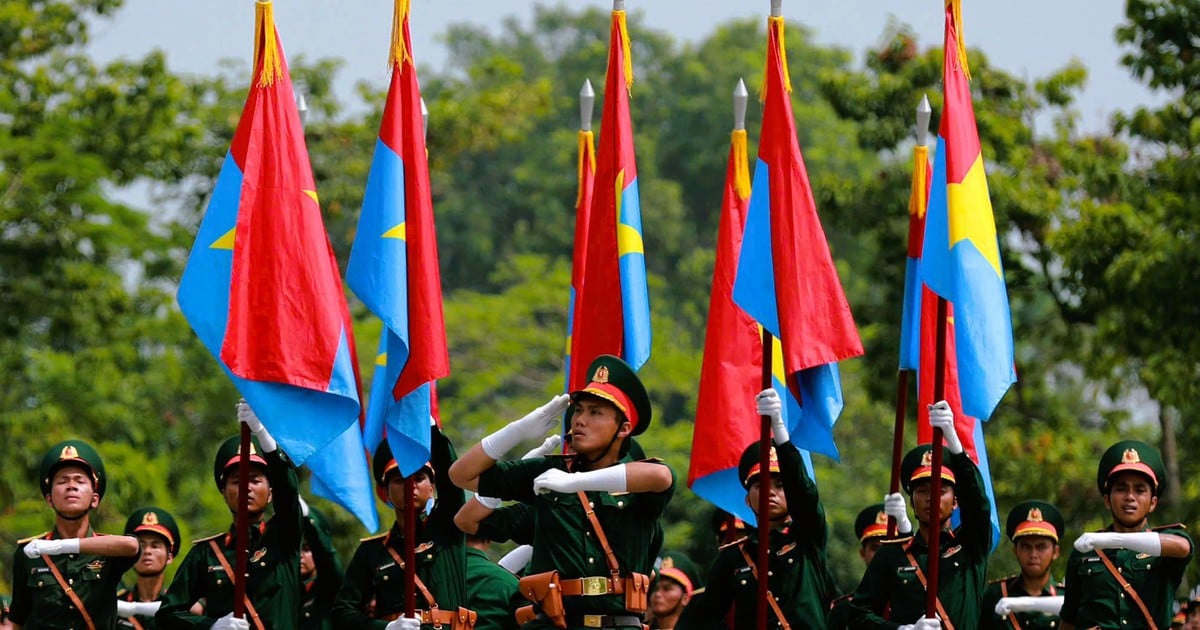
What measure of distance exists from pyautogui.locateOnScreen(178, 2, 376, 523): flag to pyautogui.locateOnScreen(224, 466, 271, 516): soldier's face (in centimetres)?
61

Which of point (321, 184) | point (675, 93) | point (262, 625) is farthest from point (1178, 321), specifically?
point (675, 93)

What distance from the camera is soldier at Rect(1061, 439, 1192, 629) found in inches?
478

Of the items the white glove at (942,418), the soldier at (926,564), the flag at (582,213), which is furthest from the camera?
the flag at (582,213)

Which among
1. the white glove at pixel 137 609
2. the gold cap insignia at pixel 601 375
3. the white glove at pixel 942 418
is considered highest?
the gold cap insignia at pixel 601 375

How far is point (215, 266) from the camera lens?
41.7 feet

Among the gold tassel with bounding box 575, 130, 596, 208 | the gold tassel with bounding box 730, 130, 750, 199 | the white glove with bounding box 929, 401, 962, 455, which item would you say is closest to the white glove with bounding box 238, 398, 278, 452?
the white glove with bounding box 929, 401, 962, 455

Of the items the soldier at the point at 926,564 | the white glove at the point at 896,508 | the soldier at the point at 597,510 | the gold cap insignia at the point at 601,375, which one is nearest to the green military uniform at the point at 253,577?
the soldier at the point at 597,510

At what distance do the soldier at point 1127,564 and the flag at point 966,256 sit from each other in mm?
765

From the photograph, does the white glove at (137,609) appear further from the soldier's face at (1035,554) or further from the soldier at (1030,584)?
the soldier's face at (1035,554)

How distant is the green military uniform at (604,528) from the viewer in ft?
36.3

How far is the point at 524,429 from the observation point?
11.3m

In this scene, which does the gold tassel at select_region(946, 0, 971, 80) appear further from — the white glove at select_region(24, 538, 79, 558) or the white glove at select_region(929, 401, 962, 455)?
the white glove at select_region(24, 538, 79, 558)

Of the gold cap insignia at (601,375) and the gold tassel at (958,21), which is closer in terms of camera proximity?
the gold cap insignia at (601,375)

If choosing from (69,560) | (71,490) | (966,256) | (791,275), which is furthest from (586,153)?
(69,560)
